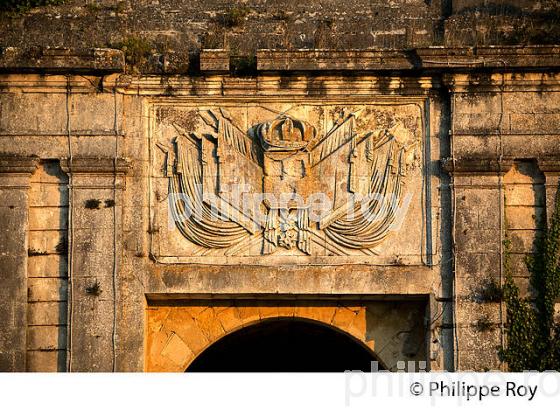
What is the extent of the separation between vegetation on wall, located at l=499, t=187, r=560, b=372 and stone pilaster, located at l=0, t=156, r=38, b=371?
18.7 ft

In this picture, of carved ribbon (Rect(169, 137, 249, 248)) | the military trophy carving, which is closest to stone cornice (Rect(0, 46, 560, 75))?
the military trophy carving

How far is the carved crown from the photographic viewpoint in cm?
1914

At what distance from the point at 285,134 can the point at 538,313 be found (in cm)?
369

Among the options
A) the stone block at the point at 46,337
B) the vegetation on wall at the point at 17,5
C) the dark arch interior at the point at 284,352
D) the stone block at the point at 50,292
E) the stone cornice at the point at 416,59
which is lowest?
the dark arch interior at the point at 284,352

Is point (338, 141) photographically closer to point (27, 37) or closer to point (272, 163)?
point (272, 163)

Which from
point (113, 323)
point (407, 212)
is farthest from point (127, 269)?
point (407, 212)

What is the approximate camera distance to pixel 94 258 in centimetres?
1906

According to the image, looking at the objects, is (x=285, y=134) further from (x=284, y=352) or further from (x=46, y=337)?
(x=284, y=352)

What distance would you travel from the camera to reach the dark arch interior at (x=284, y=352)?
74.1 ft

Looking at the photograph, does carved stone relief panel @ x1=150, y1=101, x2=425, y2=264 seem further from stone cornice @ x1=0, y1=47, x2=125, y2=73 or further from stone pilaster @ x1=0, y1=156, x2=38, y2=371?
stone pilaster @ x1=0, y1=156, x2=38, y2=371

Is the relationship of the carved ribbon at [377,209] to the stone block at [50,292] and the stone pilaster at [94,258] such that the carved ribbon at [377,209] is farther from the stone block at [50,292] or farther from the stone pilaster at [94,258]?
the stone block at [50,292]

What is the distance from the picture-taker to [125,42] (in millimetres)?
19438

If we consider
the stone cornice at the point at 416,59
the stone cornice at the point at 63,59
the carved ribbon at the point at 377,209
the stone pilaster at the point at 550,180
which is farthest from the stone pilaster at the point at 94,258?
the stone pilaster at the point at 550,180

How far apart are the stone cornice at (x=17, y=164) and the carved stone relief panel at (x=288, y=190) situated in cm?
145
